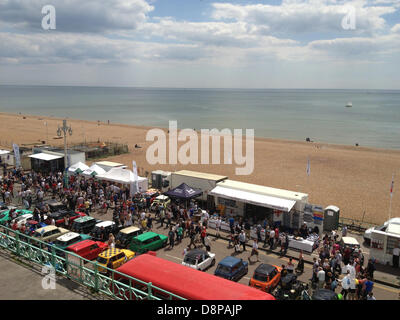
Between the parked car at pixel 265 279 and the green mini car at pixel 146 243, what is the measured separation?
5.87m

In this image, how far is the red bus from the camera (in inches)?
398

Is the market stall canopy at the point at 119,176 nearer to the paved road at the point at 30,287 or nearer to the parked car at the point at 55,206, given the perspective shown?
the parked car at the point at 55,206

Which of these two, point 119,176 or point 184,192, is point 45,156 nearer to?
point 119,176

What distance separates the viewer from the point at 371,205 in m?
27.8

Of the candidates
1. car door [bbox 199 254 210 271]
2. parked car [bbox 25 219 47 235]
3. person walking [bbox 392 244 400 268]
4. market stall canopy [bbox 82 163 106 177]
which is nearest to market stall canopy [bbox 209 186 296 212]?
person walking [bbox 392 244 400 268]

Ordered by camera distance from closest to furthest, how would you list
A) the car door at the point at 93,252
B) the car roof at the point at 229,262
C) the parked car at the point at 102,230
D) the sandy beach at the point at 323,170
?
the car roof at the point at 229,262
the car door at the point at 93,252
the parked car at the point at 102,230
the sandy beach at the point at 323,170

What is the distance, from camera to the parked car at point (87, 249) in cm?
1563

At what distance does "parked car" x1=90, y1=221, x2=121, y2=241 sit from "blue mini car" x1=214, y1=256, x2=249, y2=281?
7.28 meters

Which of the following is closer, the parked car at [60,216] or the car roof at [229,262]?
the car roof at [229,262]

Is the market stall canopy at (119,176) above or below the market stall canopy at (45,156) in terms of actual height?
below

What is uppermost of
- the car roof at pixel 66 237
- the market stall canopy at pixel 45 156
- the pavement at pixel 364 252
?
the market stall canopy at pixel 45 156

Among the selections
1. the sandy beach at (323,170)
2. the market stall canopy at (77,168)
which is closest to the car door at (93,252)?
the market stall canopy at (77,168)

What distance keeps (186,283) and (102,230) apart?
9.32m

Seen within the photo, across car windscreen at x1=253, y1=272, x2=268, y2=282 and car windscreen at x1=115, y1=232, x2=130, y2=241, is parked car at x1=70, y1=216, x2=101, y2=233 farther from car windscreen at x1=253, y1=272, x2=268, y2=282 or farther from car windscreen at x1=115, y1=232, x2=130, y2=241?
car windscreen at x1=253, y1=272, x2=268, y2=282
